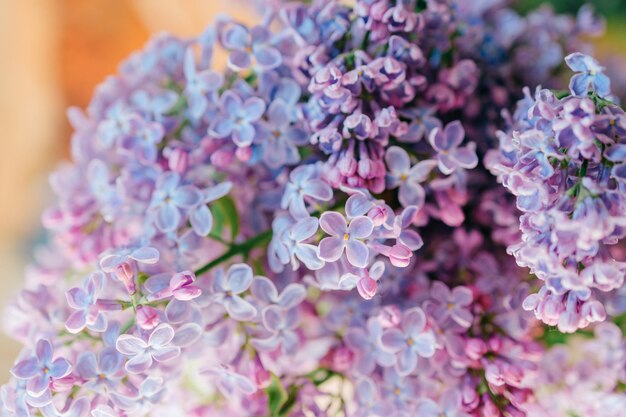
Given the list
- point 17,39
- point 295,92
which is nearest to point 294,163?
Result: point 295,92

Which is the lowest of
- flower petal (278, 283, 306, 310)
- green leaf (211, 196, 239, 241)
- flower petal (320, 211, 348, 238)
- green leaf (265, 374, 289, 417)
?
green leaf (265, 374, 289, 417)

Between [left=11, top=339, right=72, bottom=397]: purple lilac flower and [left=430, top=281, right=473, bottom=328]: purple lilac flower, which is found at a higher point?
[left=11, top=339, right=72, bottom=397]: purple lilac flower

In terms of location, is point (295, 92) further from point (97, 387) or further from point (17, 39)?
point (17, 39)

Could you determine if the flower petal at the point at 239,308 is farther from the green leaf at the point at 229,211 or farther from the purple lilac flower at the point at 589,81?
the purple lilac flower at the point at 589,81

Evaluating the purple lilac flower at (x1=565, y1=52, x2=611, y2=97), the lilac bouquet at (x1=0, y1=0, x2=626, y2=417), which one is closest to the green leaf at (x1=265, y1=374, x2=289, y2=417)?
the lilac bouquet at (x1=0, y1=0, x2=626, y2=417)

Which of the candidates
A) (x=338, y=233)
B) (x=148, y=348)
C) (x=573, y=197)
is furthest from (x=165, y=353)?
(x=573, y=197)

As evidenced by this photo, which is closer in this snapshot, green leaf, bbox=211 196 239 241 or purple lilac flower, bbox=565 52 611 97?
purple lilac flower, bbox=565 52 611 97

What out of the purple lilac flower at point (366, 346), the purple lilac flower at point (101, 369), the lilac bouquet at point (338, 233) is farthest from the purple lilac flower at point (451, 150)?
the purple lilac flower at point (101, 369)

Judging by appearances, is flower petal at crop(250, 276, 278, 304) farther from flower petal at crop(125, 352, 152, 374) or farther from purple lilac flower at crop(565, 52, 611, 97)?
purple lilac flower at crop(565, 52, 611, 97)
